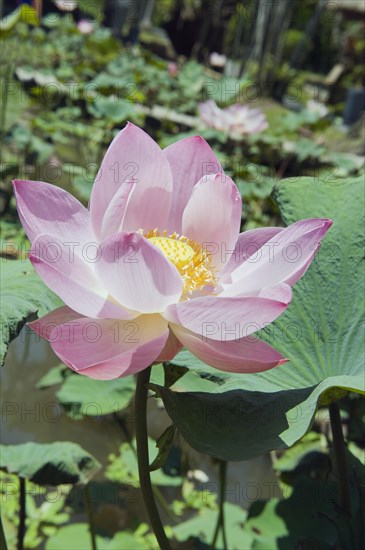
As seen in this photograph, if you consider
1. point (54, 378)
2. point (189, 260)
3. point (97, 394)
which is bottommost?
point (54, 378)

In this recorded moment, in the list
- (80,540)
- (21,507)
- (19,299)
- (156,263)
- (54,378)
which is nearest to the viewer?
(156,263)

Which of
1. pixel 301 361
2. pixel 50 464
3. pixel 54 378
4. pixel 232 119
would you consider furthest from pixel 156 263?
pixel 232 119

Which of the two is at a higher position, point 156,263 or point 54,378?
point 156,263

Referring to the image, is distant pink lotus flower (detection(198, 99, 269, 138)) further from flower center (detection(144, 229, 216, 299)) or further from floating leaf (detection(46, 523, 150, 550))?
flower center (detection(144, 229, 216, 299))

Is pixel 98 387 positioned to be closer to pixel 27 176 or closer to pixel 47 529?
pixel 47 529

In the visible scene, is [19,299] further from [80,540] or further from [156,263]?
[80,540]

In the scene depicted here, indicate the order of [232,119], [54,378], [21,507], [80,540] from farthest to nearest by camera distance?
[232,119] < [54,378] < [80,540] < [21,507]
